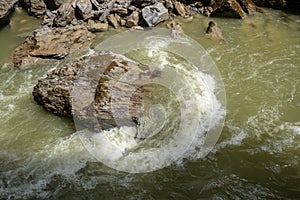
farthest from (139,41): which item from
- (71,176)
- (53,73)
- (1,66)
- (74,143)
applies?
(71,176)

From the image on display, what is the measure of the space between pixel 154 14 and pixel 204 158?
21.4 feet

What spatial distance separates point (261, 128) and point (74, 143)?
386 centimetres

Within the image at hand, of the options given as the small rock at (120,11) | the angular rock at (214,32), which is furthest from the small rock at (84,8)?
the angular rock at (214,32)

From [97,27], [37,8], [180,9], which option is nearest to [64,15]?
[97,27]

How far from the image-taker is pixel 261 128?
708cm

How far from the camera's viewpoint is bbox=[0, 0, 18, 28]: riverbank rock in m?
11.6

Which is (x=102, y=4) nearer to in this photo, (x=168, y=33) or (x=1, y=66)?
(x=168, y=33)

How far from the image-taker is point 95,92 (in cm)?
732

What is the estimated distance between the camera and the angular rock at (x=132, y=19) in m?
11.5

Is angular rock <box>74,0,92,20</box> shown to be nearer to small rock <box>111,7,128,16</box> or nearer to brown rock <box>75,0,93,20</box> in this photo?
brown rock <box>75,0,93,20</box>

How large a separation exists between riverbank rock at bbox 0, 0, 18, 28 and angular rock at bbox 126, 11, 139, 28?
4.20 metres

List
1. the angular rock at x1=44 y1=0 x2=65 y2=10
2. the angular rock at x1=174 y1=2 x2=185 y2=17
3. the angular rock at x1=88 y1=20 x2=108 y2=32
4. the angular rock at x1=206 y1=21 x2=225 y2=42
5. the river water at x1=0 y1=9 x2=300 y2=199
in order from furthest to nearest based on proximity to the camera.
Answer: the angular rock at x1=44 y1=0 x2=65 y2=10 → the angular rock at x1=174 y1=2 x2=185 y2=17 → the angular rock at x1=88 y1=20 x2=108 y2=32 → the angular rock at x1=206 y1=21 x2=225 y2=42 → the river water at x1=0 y1=9 x2=300 y2=199

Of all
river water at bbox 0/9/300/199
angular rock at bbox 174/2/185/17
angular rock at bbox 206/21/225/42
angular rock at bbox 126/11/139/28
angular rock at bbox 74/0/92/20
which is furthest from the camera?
angular rock at bbox 174/2/185/17

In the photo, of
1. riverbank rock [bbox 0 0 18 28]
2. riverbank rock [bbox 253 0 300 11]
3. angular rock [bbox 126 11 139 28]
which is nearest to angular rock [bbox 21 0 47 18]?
riverbank rock [bbox 0 0 18 28]
